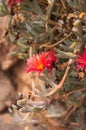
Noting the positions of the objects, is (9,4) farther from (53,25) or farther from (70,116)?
(70,116)

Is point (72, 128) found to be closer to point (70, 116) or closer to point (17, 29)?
point (70, 116)

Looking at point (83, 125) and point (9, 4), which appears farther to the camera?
point (83, 125)

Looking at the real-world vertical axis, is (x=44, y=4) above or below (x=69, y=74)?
above

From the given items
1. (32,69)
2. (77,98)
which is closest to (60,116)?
(77,98)

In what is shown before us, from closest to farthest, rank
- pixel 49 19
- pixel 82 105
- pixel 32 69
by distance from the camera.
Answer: pixel 32 69
pixel 49 19
pixel 82 105

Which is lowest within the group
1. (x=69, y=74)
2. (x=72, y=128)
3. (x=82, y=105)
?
(x=72, y=128)

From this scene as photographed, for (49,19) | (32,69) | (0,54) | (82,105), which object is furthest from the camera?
(0,54)

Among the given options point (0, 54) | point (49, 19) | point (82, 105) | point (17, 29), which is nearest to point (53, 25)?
point (49, 19)

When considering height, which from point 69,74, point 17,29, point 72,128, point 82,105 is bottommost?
point 72,128

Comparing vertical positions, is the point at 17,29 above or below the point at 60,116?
above
